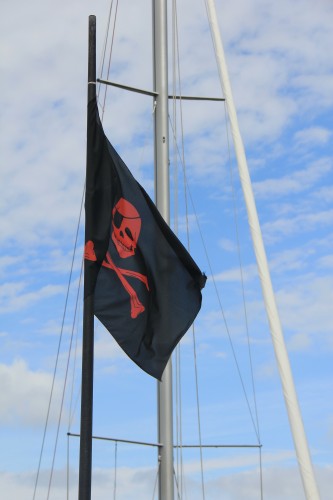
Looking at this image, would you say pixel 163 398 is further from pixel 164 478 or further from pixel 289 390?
pixel 289 390

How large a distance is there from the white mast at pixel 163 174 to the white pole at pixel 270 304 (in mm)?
888

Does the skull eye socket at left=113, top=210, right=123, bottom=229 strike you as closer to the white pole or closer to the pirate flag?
the pirate flag

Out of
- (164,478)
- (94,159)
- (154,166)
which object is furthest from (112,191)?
(164,478)

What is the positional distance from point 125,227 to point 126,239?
0.37 ft

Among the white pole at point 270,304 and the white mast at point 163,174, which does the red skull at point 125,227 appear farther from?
the white mast at point 163,174

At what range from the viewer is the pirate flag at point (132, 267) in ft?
29.1

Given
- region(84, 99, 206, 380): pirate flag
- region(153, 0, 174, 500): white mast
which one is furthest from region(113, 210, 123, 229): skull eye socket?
region(153, 0, 174, 500): white mast

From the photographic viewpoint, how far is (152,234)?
9664 mm

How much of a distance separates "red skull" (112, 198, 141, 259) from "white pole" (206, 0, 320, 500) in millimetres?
1092

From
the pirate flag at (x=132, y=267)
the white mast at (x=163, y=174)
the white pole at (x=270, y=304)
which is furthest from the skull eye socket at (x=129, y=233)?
the white mast at (x=163, y=174)

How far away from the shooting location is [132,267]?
9.30 m

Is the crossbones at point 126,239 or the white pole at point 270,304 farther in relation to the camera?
the crossbones at point 126,239

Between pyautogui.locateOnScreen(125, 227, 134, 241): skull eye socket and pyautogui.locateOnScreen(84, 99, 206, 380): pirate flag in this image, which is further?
pyautogui.locateOnScreen(125, 227, 134, 241): skull eye socket

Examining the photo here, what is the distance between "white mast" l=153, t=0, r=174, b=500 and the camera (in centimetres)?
1046
